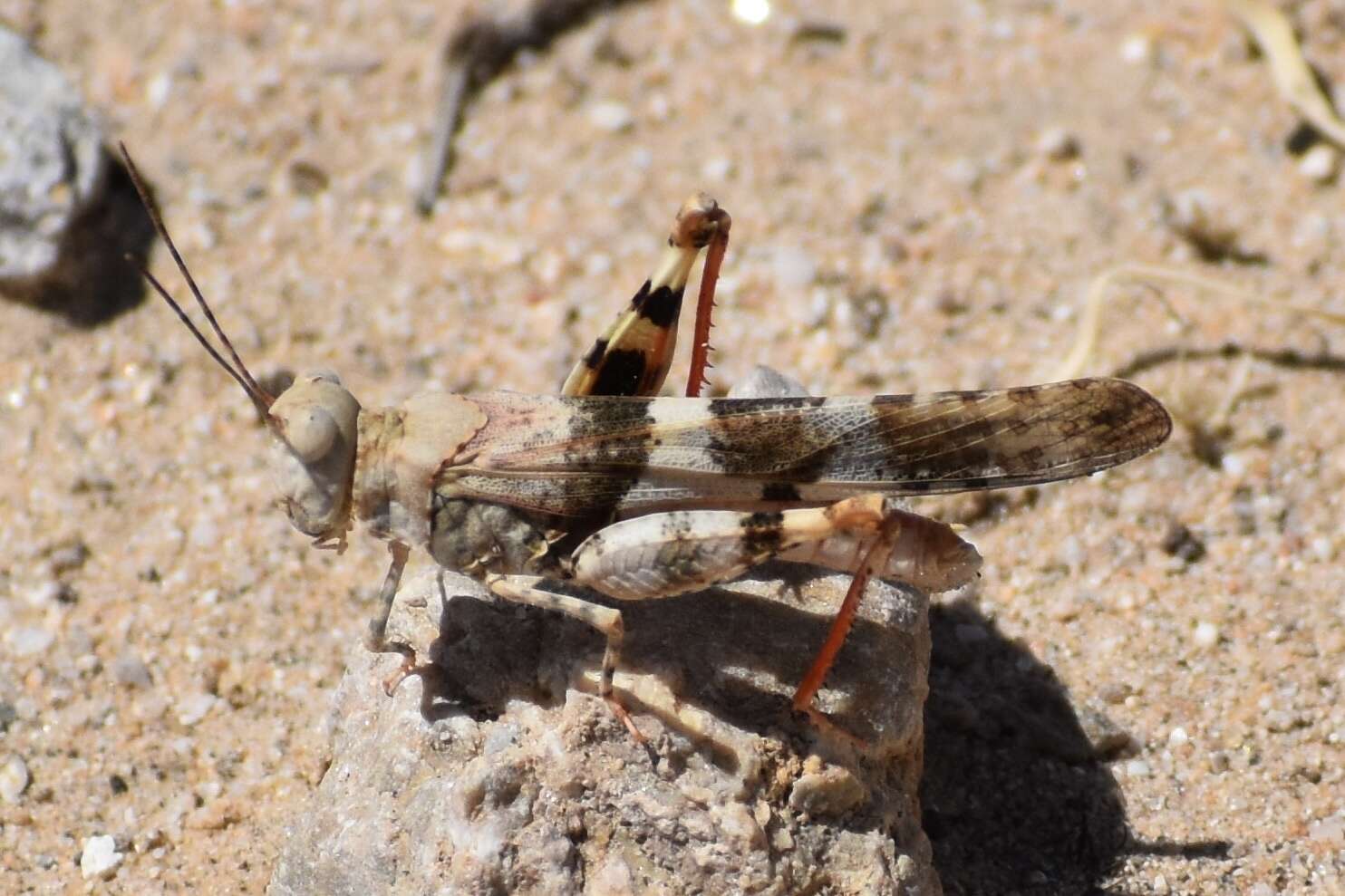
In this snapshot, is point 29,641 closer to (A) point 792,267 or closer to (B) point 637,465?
(B) point 637,465

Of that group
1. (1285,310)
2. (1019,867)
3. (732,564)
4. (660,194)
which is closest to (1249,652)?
(1019,867)

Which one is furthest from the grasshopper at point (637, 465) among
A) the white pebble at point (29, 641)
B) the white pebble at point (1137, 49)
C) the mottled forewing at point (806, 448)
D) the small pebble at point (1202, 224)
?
the white pebble at point (1137, 49)

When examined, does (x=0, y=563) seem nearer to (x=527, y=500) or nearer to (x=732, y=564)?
(x=527, y=500)

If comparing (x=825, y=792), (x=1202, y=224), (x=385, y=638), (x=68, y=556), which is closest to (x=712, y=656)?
(x=825, y=792)

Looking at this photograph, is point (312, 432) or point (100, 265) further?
point (100, 265)

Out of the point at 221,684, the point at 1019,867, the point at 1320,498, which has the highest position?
the point at 1320,498
